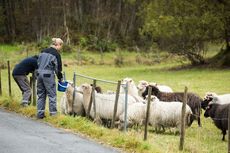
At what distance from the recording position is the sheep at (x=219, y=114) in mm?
16188

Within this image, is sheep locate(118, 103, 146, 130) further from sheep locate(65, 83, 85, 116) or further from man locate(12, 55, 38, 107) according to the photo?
man locate(12, 55, 38, 107)

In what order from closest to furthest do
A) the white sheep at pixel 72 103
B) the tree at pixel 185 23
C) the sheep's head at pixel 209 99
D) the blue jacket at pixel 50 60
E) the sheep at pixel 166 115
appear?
the blue jacket at pixel 50 60
the sheep at pixel 166 115
the sheep's head at pixel 209 99
the white sheep at pixel 72 103
the tree at pixel 185 23

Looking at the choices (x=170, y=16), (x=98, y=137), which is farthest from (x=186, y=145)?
(x=170, y=16)

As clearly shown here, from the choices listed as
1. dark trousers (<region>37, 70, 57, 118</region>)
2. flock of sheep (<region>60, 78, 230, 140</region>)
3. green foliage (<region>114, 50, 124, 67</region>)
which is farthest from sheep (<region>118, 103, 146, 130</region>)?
green foliage (<region>114, 50, 124, 67</region>)

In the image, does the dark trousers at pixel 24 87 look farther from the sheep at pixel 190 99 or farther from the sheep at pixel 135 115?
the sheep at pixel 190 99

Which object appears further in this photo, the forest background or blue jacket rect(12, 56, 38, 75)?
the forest background

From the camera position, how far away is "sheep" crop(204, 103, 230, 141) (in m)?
16.2

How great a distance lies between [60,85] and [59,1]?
44638 millimetres

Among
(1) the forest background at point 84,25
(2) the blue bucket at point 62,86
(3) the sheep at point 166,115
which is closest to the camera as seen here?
(3) the sheep at point 166,115

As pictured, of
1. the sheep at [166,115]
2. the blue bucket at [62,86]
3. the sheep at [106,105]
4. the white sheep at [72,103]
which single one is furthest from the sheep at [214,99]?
the blue bucket at [62,86]

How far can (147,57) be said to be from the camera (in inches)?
2207

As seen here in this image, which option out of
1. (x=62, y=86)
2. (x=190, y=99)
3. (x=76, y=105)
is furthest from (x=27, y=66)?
(x=190, y=99)

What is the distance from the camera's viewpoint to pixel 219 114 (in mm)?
16641

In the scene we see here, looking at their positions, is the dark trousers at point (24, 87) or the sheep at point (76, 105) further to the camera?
the dark trousers at point (24, 87)
